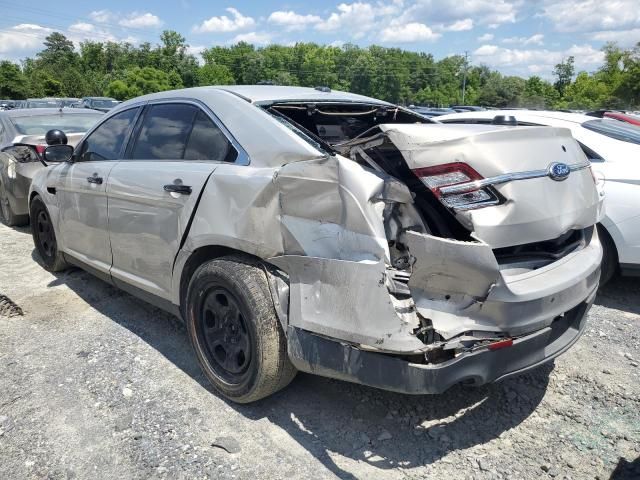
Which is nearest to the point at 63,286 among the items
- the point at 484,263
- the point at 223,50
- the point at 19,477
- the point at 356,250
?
the point at 19,477

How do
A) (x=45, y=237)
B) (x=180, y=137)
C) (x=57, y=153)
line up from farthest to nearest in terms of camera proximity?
1. (x=45, y=237)
2. (x=57, y=153)
3. (x=180, y=137)

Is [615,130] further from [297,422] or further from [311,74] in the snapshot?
[311,74]

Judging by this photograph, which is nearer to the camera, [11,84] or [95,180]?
[95,180]

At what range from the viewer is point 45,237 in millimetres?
5160

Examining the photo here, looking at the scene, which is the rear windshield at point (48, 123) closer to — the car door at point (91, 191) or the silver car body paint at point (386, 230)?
the car door at point (91, 191)

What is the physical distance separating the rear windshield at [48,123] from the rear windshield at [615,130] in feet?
20.8

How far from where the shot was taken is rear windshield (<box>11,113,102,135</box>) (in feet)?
23.2

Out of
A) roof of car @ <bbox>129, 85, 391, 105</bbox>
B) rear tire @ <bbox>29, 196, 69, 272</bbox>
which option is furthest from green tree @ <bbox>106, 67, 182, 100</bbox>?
roof of car @ <bbox>129, 85, 391, 105</bbox>

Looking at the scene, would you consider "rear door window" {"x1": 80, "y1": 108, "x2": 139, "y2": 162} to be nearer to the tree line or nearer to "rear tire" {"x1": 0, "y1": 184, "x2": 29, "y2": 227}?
"rear tire" {"x1": 0, "y1": 184, "x2": 29, "y2": 227}

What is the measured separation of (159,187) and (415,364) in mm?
1943

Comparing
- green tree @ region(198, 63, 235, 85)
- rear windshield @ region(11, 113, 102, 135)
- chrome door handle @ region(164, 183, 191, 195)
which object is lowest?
chrome door handle @ region(164, 183, 191, 195)

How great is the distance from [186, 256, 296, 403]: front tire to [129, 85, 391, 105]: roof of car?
1.04 meters

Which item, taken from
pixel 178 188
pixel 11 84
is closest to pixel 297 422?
pixel 178 188

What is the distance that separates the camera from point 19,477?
242 cm
